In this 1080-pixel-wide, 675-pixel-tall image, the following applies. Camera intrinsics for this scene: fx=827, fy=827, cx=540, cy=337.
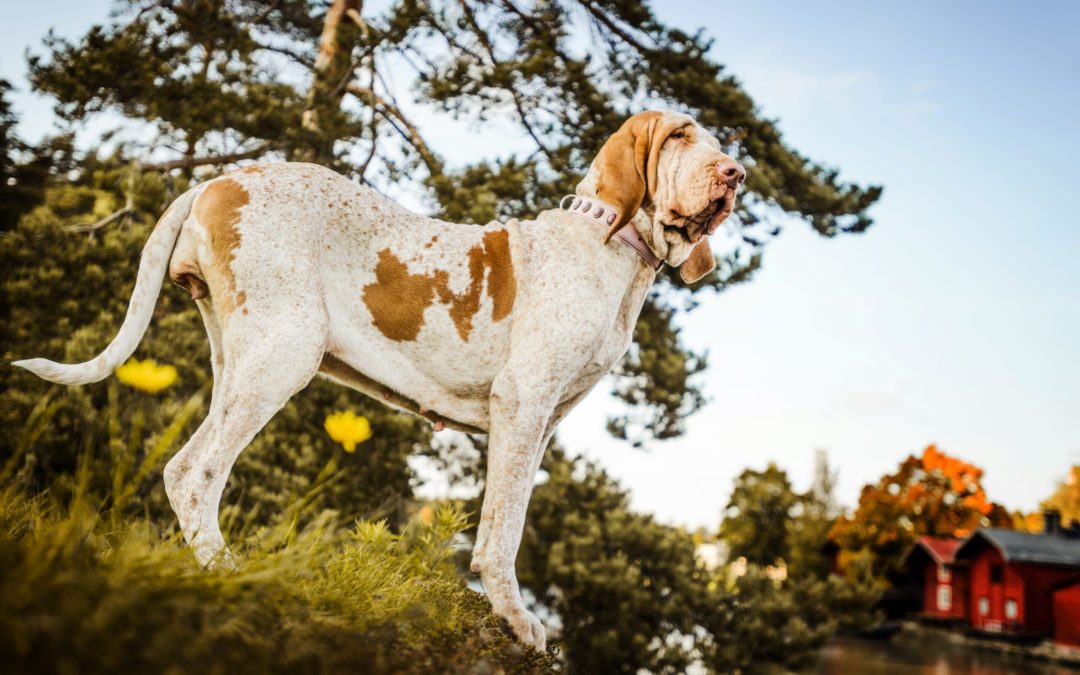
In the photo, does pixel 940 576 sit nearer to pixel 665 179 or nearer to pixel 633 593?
pixel 633 593

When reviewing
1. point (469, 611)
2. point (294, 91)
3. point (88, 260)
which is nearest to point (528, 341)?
point (469, 611)

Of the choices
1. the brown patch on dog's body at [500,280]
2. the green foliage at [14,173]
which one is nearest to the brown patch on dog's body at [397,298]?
the brown patch on dog's body at [500,280]

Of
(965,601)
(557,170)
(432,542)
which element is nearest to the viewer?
(432,542)

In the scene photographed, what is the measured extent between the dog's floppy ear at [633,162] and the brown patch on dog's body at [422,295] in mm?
572

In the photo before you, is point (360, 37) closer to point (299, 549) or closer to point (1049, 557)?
point (299, 549)

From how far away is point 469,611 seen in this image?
369 centimetres

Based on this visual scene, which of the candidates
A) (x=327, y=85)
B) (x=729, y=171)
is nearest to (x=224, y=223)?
(x=729, y=171)

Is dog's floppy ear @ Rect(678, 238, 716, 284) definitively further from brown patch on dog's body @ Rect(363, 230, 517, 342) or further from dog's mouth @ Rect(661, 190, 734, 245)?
brown patch on dog's body @ Rect(363, 230, 517, 342)

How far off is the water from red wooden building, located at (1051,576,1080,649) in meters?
2.14

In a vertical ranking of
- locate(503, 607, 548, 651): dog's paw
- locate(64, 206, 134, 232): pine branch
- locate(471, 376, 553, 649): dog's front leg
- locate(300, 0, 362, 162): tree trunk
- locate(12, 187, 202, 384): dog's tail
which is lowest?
locate(503, 607, 548, 651): dog's paw

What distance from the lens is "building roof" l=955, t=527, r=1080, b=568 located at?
3503 centimetres

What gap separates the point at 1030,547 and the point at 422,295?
39.6 meters

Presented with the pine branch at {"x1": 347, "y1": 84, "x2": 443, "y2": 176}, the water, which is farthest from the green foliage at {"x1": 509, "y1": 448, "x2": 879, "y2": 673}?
the water

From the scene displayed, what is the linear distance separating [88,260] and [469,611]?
8.63 meters
